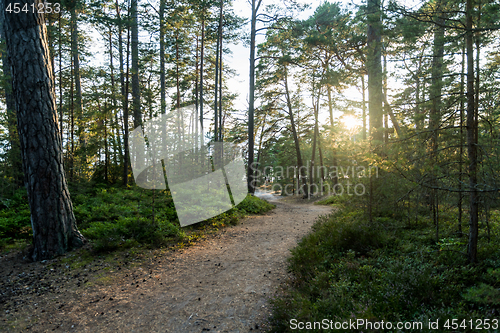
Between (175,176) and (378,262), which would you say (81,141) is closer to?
(175,176)

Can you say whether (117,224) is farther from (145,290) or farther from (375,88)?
(375,88)

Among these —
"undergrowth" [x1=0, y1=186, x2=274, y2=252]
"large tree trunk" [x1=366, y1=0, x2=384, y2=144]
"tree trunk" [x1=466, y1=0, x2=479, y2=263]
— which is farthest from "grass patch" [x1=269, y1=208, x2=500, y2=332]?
"undergrowth" [x1=0, y1=186, x2=274, y2=252]

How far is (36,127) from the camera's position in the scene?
218 inches

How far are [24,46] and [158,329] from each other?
257 inches

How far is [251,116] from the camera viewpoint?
687 inches

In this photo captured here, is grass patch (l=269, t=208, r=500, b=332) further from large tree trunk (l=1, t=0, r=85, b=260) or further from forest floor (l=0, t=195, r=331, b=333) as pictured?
large tree trunk (l=1, t=0, r=85, b=260)

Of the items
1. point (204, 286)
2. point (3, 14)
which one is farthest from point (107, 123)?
point (204, 286)

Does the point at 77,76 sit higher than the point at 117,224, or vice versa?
the point at 77,76

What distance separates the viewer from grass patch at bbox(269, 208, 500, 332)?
284 centimetres

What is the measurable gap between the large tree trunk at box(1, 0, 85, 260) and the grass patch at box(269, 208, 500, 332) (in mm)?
5343

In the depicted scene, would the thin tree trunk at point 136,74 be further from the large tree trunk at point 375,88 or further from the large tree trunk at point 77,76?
the large tree trunk at point 375,88

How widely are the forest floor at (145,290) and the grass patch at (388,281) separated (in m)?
0.58

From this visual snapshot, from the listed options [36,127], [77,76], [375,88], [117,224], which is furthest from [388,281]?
[77,76]

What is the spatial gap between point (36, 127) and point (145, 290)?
4.37 m
